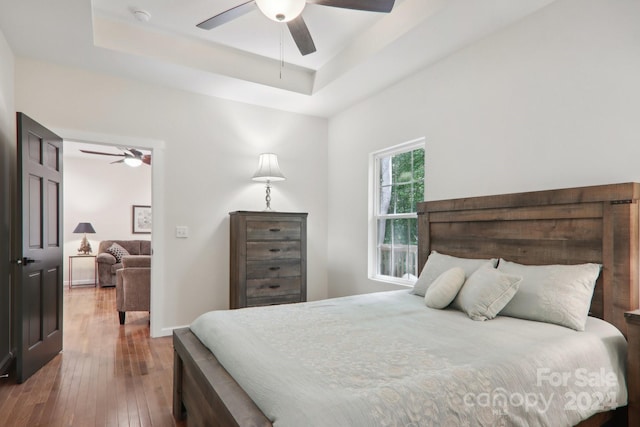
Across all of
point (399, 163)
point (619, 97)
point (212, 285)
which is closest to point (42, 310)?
point (212, 285)

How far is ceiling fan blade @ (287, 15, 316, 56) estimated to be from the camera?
2453 millimetres

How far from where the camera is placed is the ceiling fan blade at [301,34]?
245 cm

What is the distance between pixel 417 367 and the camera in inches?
54.7

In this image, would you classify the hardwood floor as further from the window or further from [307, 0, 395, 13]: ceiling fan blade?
[307, 0, 395, 13]: ceiling fan blade

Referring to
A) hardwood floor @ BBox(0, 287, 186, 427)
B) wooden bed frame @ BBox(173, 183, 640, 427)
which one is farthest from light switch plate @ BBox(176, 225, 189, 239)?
wooden bed frame @ BBox(173, 183, 640, 427)

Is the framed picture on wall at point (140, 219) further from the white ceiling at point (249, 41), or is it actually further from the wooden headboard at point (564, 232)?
the wooden headboard at point (564, 232)

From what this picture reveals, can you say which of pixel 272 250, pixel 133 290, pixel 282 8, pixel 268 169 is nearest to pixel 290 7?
pixel 282 8

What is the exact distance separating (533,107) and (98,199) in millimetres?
7802

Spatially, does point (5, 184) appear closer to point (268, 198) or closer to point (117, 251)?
point (268, 198)

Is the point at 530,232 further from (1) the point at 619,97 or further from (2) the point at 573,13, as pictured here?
(2) the point at 573,13

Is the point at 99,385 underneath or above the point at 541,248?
underneath

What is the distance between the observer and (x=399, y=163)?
12.7ft

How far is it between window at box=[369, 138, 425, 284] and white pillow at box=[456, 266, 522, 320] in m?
1.45

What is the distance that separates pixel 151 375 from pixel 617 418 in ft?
9.68
